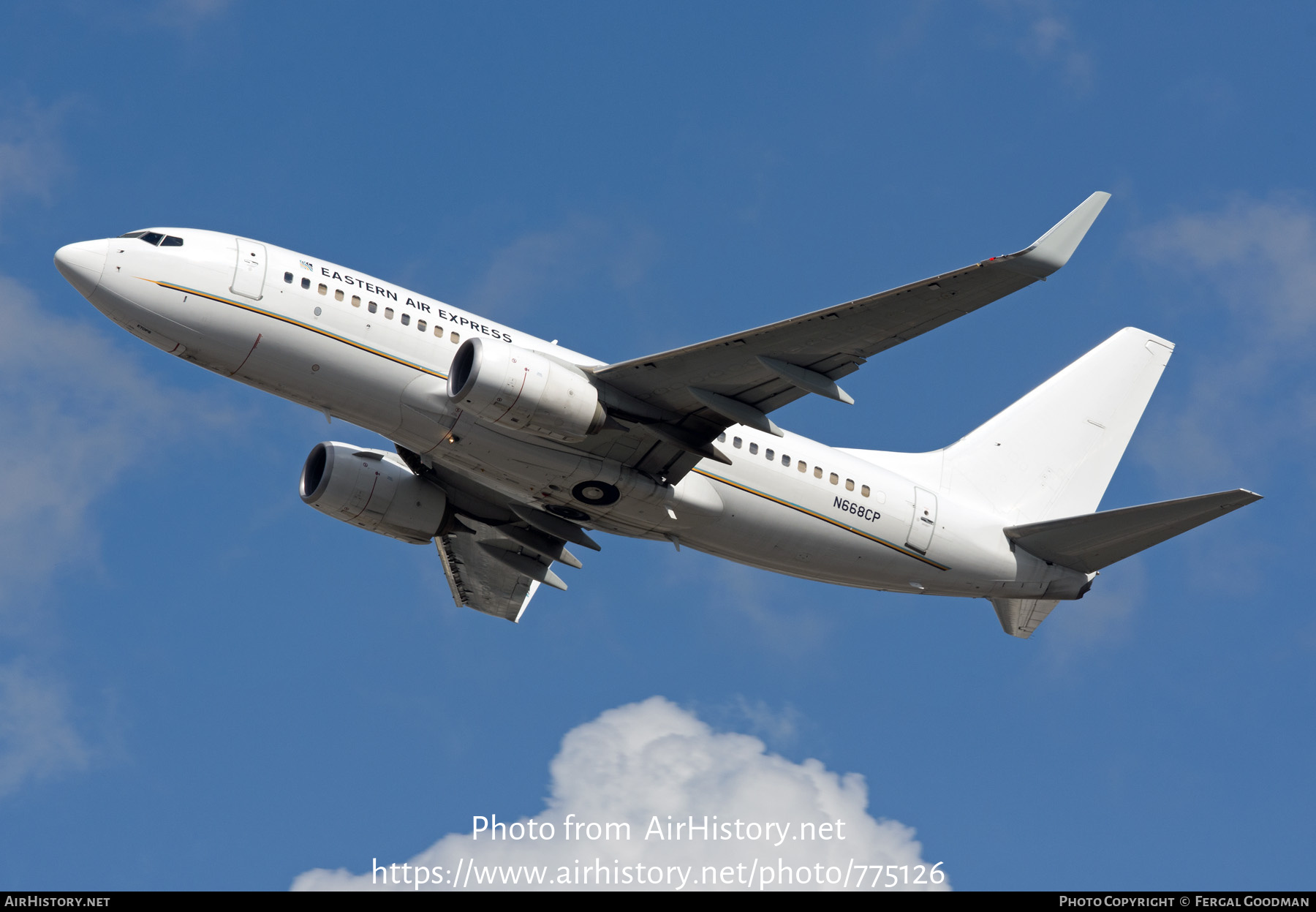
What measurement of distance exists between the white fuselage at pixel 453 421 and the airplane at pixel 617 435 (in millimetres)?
48

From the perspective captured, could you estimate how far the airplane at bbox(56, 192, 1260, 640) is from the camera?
2794 cm

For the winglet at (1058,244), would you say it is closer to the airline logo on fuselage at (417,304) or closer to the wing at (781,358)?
the wing at (781,358)

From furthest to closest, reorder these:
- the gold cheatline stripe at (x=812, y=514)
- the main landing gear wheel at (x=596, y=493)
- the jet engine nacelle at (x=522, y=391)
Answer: the gold cheatline stripe at (x=812, y=514)
the main landing gear wheel at (x=596, y=493)
the jet engine nacelle at (x=522, y=391)

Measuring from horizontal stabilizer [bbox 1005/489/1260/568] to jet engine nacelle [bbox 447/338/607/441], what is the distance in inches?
499

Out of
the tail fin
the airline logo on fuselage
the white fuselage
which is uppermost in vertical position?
the tail fin

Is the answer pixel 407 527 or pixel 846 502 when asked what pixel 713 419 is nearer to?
pixel 846 502

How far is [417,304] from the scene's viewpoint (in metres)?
29.9

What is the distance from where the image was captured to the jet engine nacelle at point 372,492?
35031 millimetres

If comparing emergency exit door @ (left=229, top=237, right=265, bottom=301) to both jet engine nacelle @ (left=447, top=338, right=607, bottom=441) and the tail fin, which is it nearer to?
jet engine nacelle @ (left=447, top=338, right=607, bottom=441)

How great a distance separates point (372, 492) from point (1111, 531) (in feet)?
61.9

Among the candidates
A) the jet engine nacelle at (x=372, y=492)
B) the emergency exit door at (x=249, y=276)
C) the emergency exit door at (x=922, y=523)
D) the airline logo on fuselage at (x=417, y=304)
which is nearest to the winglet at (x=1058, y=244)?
the emergency exit door at (x=922, y=523)

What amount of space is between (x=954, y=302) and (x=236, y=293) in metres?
14.9

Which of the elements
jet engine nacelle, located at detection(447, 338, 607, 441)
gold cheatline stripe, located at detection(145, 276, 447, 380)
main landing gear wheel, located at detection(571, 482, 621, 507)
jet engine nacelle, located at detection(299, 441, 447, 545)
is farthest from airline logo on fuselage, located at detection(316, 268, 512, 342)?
jet engine nacelle, located at detection(299, 441, 447, 545)

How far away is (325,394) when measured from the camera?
2908 centimetres
